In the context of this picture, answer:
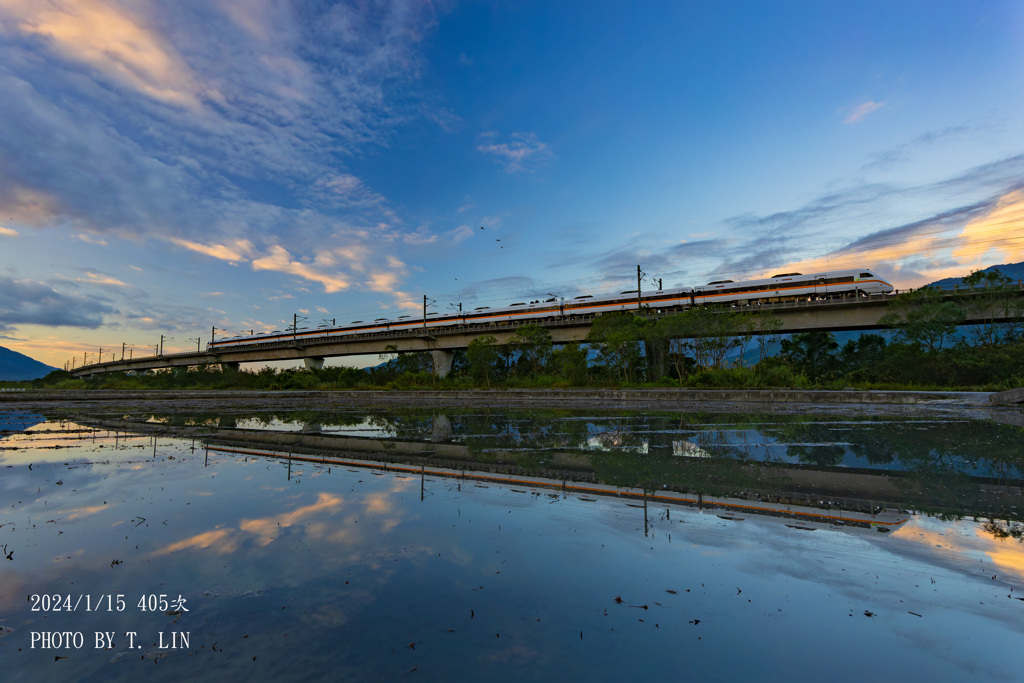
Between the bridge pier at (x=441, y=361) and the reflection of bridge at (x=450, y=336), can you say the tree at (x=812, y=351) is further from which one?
the bridge pier at (x=441, y=361)

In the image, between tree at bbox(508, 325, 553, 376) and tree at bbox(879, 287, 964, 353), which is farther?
tree at bbox(508, 325, 553, 376)

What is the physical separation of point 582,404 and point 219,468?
20641 mm

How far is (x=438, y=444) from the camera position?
11.5m

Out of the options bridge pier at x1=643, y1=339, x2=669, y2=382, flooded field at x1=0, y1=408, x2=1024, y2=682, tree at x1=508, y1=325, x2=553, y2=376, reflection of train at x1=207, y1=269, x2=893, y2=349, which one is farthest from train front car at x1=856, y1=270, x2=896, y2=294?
flooded field at x1=0, y1=408, x2=1024, y2=682

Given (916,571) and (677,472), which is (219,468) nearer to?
(677,472)

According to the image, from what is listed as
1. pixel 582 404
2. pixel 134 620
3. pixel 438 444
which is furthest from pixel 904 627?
pixel 582 404

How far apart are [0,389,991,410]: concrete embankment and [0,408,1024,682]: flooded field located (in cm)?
1429

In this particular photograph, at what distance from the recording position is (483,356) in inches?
1719

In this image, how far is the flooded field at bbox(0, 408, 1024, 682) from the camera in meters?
2.75

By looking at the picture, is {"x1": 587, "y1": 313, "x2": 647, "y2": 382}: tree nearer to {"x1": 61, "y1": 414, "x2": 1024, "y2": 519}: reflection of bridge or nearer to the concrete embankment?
the concrete embankment

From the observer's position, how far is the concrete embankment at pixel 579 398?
20562 mm

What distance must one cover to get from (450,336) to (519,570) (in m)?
51.9

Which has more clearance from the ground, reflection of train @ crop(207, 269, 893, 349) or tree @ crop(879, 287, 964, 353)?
reflection of train @ crop(207, 269, 893, 349)

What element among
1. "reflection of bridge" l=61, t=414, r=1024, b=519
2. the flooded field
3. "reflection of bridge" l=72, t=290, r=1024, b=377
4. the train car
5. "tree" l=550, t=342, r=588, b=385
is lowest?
the flooded field
